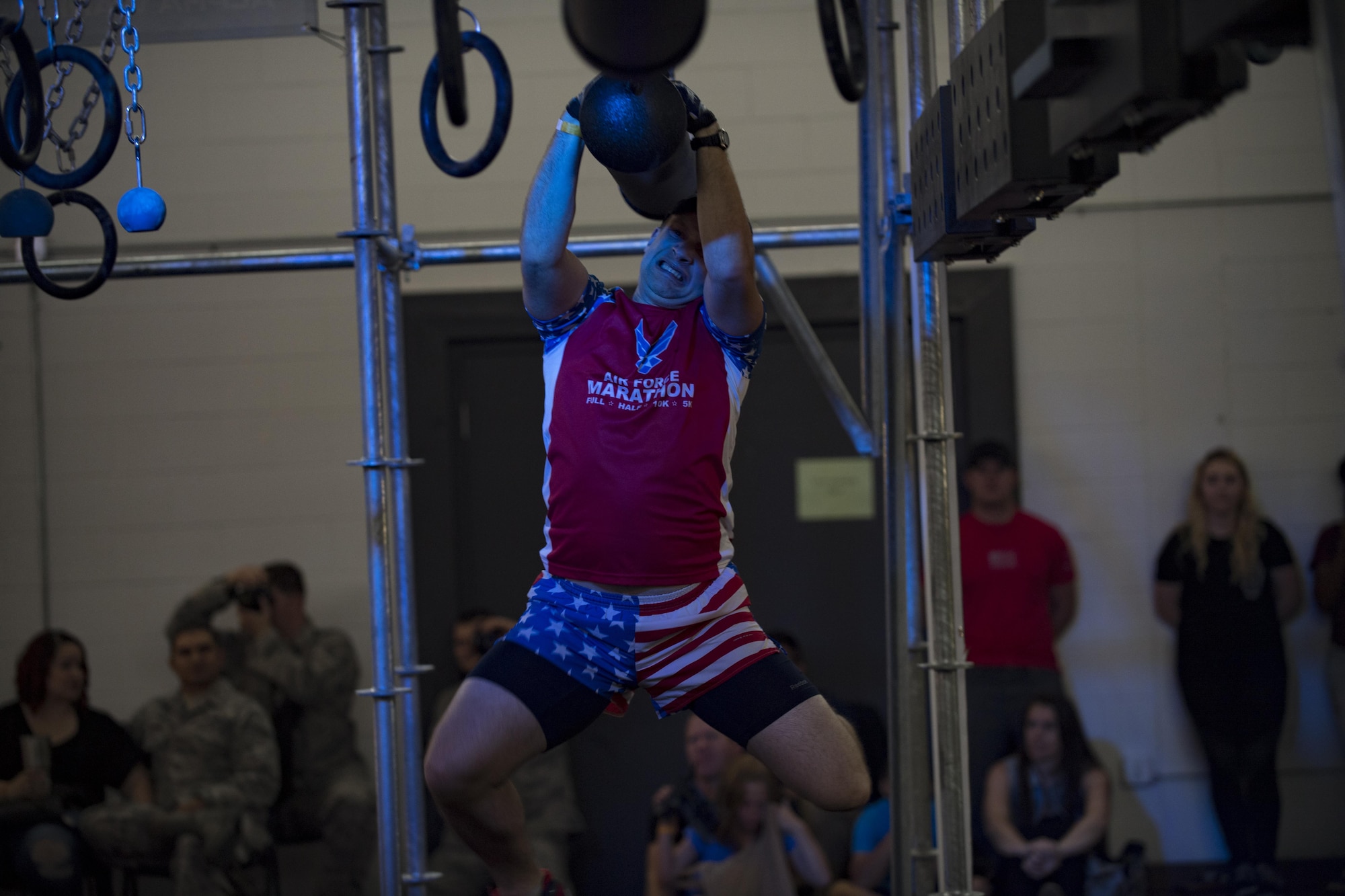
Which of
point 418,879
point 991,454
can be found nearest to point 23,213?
point 418,879

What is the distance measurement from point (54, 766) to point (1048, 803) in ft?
10.0

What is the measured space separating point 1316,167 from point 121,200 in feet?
13.0

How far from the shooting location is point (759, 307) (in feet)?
6.63

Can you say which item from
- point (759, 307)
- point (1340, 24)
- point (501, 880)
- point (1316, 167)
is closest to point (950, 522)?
point (759, 307)

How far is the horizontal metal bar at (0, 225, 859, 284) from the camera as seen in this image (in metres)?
2.54

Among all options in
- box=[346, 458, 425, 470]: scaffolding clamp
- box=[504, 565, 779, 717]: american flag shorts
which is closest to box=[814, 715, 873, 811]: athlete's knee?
box=[504, 565, 779, 717]: american flag shorts

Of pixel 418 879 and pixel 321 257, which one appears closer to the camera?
pixel 418 879

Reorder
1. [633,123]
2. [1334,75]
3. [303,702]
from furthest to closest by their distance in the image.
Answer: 1. [303,702]
2. [633,123]
3. [1334,75]

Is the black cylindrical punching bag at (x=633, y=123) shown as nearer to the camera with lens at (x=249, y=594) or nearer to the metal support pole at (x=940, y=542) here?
the metal support pole at (x=940, y=542)

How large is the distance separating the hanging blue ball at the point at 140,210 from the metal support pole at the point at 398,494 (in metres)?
0.42

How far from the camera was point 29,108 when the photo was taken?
6.50ft

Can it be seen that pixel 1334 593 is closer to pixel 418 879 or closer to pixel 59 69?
pixel 418 879

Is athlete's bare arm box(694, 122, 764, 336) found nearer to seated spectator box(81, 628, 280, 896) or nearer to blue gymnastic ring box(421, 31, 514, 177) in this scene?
blue gymnastic ring box(421, 31, 514, 177)

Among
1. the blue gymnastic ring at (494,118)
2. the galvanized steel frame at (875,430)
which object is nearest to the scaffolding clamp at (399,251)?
the galvanized steel frame at (875,430)
